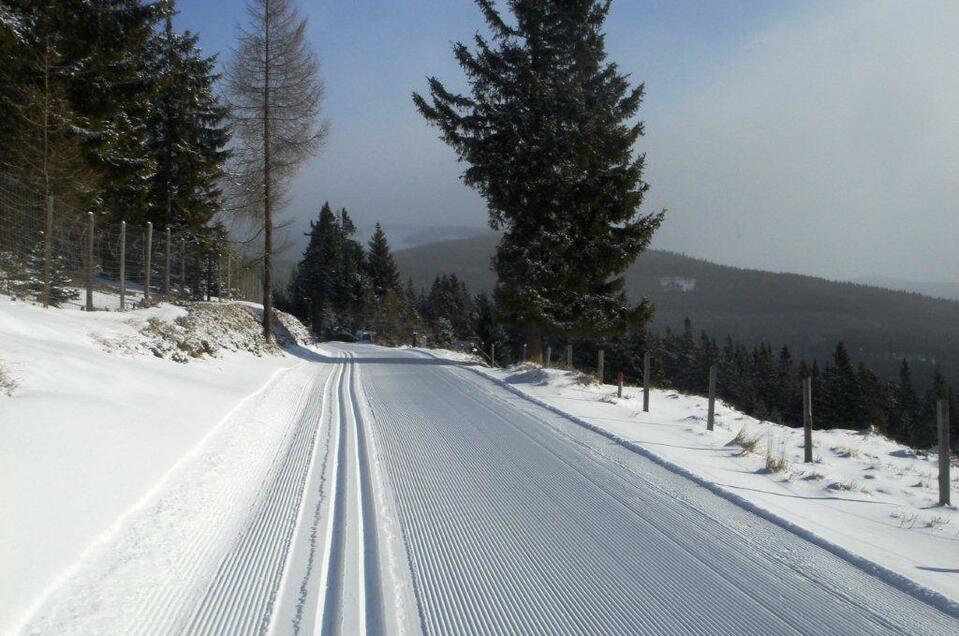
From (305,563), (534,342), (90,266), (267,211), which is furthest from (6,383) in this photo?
(267,211)

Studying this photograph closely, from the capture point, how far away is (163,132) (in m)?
26.4

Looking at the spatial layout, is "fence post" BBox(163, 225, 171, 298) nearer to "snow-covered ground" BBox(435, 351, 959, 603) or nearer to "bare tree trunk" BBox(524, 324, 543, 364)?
"snow-covered ground" BBox(435, 351, 959, 603)

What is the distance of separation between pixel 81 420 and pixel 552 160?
16.5 metres

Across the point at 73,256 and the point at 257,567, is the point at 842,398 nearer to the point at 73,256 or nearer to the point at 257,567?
the point at 73,256

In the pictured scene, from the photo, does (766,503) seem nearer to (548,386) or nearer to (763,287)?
(548,386)

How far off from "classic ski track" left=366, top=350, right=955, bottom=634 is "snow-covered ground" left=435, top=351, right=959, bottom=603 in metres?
0.71

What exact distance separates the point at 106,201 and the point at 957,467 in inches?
990

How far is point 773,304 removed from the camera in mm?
148875

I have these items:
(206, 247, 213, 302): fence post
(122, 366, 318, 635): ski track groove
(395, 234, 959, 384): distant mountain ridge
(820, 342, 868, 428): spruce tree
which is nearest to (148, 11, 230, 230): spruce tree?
(206, 247, 213, 302): fence post

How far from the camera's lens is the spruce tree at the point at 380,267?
6562 centimetres

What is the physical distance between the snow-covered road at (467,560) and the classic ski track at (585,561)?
0.05 ft

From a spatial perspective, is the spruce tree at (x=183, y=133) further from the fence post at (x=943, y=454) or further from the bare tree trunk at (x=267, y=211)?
the fence post at (x=943, y=454)

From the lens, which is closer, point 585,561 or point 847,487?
point 585,561

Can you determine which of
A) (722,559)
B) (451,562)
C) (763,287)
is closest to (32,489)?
(451,562)
